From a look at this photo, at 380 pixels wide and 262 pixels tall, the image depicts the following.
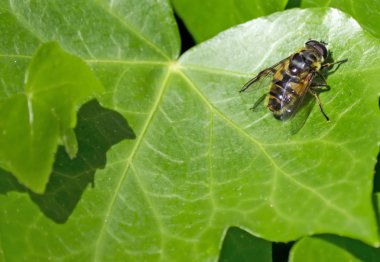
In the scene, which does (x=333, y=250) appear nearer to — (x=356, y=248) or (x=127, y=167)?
(x=356, y=248)

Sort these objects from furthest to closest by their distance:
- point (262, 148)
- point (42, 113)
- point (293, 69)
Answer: point (293, 69)
point (262, 148)
point (42, 113)

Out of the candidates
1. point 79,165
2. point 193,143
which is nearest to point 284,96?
point 193,143

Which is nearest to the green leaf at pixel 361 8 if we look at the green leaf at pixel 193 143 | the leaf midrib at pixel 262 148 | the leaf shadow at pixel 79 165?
the green leaf at pixel 193 143

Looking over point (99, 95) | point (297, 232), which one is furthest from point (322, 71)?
point (99, 95)

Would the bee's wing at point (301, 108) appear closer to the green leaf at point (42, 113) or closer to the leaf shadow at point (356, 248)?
the leaf shadow at point (356, 248)

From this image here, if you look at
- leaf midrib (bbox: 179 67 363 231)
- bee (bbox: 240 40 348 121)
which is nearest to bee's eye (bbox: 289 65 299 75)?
bee (bbox: 240 40 348 121)

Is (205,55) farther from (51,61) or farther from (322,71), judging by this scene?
(51,61)

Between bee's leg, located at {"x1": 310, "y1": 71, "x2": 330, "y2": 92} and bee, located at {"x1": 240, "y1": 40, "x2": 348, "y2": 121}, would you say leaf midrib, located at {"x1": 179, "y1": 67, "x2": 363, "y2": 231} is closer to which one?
bee, located at {"x1": 240, "y1": 40, "x2": 348, "y2": 121}
